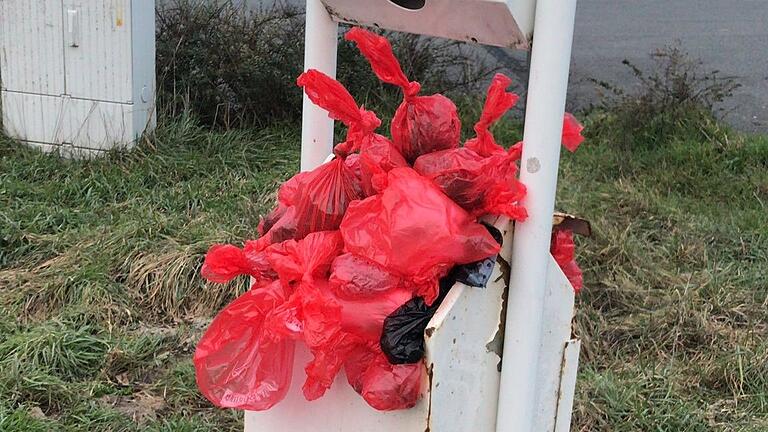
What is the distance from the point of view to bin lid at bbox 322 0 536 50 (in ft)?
4.99

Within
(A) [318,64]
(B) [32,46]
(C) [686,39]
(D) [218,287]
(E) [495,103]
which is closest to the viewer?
(E) [495,103]

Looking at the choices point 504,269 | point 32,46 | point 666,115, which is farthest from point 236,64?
point 504,269

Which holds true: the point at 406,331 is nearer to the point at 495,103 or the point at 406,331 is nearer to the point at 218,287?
the point at 495,103

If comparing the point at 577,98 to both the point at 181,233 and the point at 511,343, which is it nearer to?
the point at 181,233

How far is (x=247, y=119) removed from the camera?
219 inches

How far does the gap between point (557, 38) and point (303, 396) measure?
86 cm

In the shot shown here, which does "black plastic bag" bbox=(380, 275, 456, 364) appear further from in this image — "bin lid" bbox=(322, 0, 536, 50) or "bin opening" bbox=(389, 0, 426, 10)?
"bin opening" bbox=(389, 0, 426, 10)

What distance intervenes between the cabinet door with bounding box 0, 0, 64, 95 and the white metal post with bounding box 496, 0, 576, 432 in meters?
4.05

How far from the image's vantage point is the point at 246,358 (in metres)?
1.81

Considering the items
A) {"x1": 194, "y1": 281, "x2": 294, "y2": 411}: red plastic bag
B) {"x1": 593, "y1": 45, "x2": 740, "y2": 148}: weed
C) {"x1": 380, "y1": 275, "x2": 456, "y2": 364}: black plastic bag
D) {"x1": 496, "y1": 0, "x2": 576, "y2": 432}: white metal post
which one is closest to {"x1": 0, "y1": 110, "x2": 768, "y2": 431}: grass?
{"x1": 593, "y1": 45, "x2": 740, "y2": 148}: weed

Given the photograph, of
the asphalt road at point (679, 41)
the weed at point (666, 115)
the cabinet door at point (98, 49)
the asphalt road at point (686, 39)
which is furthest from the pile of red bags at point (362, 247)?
the asphalt road at point (686, 39)

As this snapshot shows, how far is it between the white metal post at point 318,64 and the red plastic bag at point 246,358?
375mm

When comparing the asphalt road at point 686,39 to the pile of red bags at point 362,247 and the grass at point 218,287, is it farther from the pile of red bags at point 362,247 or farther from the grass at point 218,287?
the pile of red bags at point 362,247

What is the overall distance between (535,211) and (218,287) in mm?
2197
